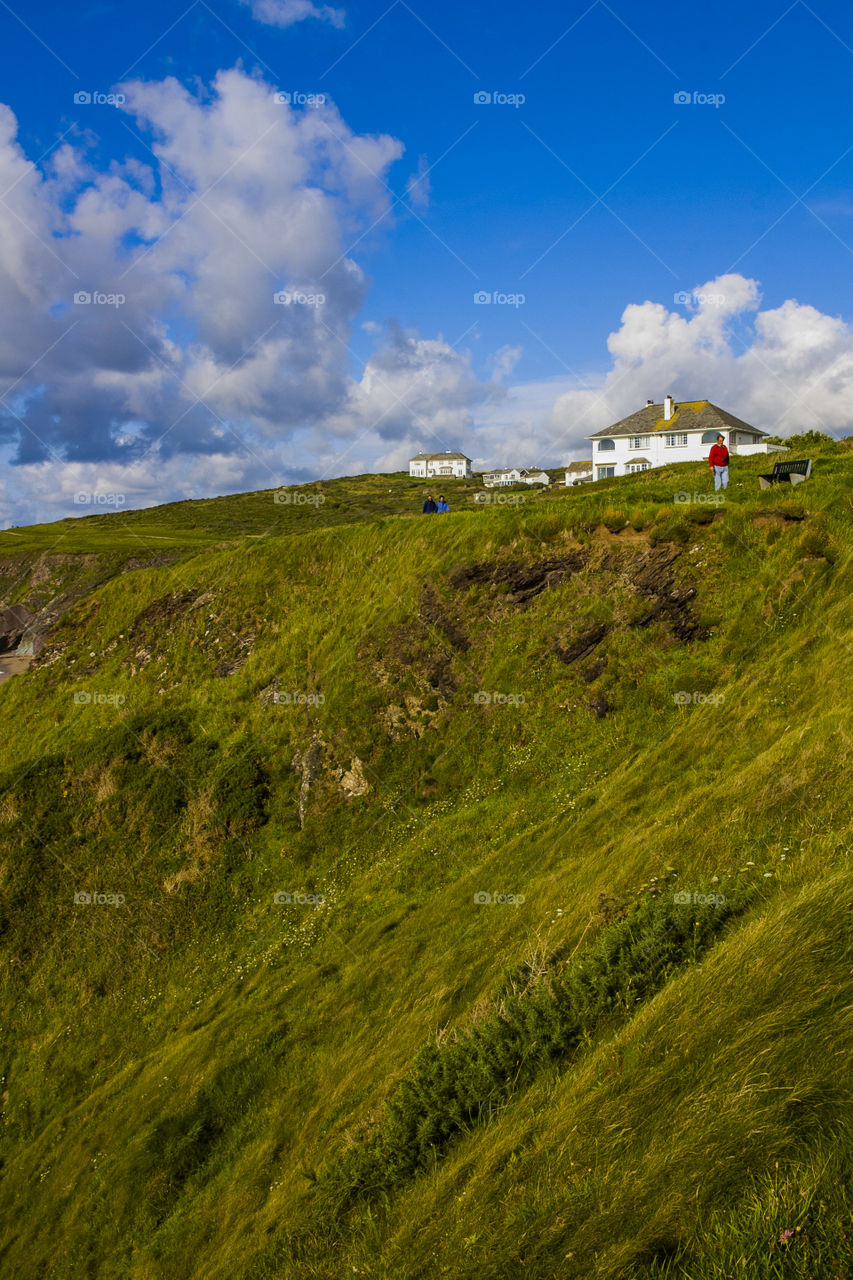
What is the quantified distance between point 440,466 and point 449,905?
184 meters

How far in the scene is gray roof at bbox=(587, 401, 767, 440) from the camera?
64.1 metres

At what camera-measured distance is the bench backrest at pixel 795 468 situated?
22.1 m

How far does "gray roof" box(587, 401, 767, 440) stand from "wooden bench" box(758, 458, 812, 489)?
4533 cm

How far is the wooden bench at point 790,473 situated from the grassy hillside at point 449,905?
1.55 m

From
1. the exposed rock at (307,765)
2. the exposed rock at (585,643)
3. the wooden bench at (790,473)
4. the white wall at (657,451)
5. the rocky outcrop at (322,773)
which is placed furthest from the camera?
the white wall at (657,451)

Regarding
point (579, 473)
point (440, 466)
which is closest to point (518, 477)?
point (440, 466)

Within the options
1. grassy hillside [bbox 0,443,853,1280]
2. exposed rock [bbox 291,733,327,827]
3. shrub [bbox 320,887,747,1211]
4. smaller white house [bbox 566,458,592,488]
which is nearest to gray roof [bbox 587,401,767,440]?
smaller white house [bbox 566,458,592,488]

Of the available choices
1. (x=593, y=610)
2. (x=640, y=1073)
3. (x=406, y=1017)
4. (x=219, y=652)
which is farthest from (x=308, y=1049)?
(x=219, y=652)

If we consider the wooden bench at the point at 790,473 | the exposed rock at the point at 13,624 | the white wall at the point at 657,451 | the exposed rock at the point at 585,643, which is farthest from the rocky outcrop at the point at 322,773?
the white wall at the point at 657,451

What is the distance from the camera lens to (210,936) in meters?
20.6

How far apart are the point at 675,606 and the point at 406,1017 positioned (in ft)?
45.9

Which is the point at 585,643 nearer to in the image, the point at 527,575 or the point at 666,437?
the point at 527,575

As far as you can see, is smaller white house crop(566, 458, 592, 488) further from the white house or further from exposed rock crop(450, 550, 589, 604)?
the white house

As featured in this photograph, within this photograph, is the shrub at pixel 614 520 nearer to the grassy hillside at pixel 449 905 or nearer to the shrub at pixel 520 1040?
the grassy hillside at pixel 449 905
